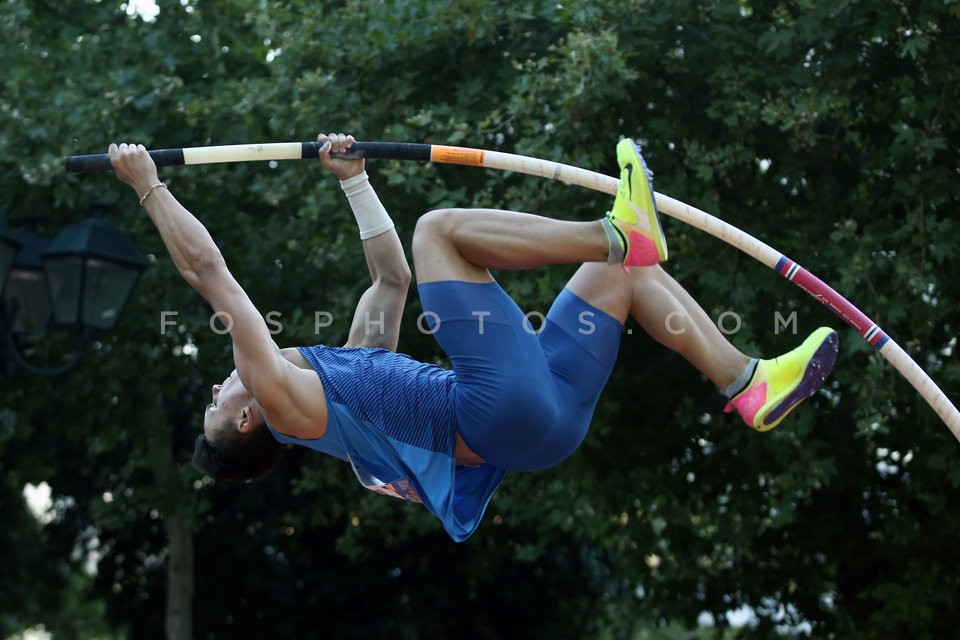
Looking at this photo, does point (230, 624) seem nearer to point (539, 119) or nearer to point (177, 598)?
point (177, 598)

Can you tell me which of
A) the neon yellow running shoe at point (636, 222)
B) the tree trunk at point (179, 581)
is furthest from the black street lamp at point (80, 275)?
the neon yellow running shoe at point (636, 222)

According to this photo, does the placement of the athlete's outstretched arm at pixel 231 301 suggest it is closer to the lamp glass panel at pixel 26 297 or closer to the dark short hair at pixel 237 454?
the dark short hair at pixel 237 454

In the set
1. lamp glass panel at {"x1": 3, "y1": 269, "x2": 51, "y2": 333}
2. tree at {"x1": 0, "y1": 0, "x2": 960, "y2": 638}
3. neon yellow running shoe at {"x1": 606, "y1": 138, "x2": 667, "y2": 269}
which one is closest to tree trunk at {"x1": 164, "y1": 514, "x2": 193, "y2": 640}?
tree at {"x1": 0, "y1": 0, "x2": 960, "y2": 638}

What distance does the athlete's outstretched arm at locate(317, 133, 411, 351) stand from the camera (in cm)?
483

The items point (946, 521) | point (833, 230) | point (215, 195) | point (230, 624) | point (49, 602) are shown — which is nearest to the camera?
point (833, 230)

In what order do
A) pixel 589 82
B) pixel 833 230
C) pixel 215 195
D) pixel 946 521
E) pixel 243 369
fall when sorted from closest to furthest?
pixel 243 369, pixel 589 82, pixel 833 230, pixel 946 521, pixel 215 195

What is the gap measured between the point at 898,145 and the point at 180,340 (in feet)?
15.9

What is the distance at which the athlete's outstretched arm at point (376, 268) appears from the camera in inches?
190

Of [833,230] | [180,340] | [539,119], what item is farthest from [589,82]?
[180,340]

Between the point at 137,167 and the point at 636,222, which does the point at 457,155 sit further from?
the point at 137,167

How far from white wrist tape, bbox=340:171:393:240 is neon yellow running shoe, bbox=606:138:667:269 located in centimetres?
109

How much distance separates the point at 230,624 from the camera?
11.9 m

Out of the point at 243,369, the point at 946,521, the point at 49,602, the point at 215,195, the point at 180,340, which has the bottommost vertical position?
Answer: the point at 49,602
